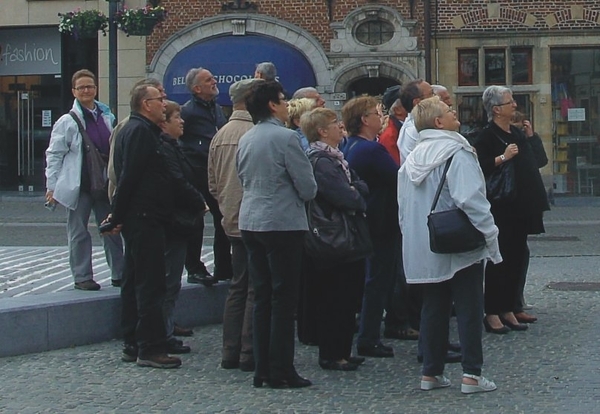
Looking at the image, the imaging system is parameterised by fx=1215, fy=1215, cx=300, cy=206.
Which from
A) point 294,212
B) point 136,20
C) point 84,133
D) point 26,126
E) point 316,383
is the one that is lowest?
point 316,383

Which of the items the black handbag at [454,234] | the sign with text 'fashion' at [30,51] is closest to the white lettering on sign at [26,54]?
the sign with text 'fashion' at [30,51]

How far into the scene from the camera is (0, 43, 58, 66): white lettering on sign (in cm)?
2758

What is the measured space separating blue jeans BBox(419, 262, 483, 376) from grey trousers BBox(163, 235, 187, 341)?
2015 millimetres

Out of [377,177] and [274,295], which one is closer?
[274,295]

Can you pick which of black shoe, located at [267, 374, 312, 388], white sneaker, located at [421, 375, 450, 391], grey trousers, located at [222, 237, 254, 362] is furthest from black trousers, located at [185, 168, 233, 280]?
white sneaker, located at [421, 375, 450, 391]

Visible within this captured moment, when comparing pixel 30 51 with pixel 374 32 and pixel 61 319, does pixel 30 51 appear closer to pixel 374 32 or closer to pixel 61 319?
pixel 374 32

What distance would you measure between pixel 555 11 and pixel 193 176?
19588mm

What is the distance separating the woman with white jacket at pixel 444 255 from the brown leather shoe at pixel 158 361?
1.76 meters

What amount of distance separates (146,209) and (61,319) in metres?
1.31

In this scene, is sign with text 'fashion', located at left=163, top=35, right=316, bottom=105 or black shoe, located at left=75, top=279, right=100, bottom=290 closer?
black shoe, located at left=75, top=279, right=100, bottom=290

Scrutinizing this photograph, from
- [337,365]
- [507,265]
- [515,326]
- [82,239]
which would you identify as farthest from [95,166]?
[515,326]

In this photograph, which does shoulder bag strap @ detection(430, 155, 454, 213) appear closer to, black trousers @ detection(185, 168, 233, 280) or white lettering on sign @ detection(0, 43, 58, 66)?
black trousers @ detection(185, 168, 233, 280)

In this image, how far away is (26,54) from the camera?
2780cm

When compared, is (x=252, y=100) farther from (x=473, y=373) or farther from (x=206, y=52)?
(x=206, y=52)
